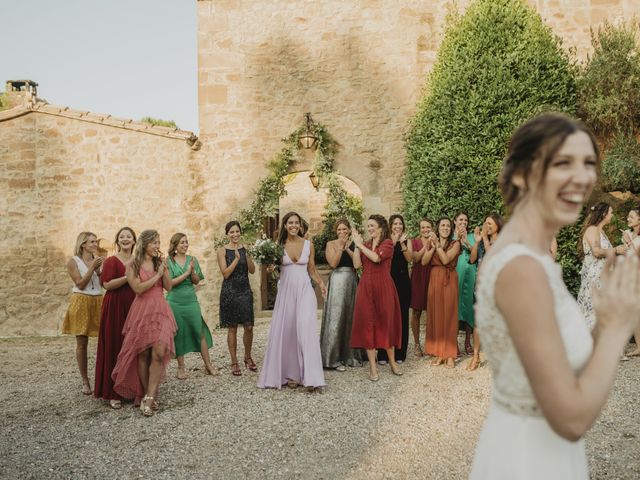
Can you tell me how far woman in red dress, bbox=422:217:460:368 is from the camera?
675 centimetres

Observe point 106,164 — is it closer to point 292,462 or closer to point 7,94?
point 292,462

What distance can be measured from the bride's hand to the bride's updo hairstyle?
26cm

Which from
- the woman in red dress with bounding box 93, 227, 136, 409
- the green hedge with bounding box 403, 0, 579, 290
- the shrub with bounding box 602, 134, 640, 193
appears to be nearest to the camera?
the woman in red dress with bounding box 93, 227, 136, 409

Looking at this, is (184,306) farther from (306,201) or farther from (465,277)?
(306,201)

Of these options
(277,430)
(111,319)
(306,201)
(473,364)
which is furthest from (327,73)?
(277,430)

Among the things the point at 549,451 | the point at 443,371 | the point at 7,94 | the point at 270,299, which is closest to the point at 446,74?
the point at 443,371

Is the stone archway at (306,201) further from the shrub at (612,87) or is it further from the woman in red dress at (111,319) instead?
the woman in red dress at (111,319)

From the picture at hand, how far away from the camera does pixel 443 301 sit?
267 inches

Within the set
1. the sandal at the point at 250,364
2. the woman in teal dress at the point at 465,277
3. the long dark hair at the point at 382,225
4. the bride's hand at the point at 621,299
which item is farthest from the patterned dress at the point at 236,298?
the bride's hand at the point at 621,299

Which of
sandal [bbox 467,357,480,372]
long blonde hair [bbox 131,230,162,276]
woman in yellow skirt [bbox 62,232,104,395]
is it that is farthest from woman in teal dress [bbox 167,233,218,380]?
sandal [bbox 467,357,480,372]

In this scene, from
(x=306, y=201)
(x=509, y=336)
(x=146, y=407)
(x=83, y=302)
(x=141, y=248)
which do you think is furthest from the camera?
(x=306, y=201)

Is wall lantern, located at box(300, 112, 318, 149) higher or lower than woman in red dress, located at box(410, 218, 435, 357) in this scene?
higher

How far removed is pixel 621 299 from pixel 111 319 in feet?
17.3

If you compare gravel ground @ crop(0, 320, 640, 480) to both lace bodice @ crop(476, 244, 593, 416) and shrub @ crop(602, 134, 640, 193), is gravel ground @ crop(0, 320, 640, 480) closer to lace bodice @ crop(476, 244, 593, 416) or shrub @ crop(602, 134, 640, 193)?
lace bodice @ crop(476, 244, 593, 416)
